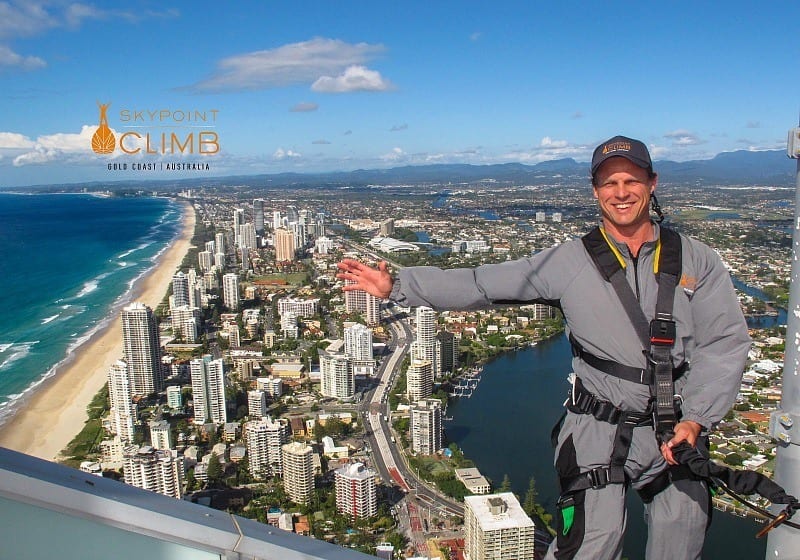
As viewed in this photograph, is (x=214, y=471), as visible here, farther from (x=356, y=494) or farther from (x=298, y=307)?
(x=298, y=307)

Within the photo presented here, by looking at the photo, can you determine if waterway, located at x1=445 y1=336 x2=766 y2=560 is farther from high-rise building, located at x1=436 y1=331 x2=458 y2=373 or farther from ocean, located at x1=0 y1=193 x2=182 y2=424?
ocean, located at x1=0 y1=193 x2=182 y2=424

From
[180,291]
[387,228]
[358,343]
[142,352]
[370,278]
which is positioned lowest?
[358,343]

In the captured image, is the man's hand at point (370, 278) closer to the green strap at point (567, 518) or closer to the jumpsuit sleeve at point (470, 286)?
the jumpsuit sleeve at point (470, 286)

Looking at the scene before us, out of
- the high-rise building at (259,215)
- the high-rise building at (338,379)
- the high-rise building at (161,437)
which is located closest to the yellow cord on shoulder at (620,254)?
the high-rise building at (161,437)

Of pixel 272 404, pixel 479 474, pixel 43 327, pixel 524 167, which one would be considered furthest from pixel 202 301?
pixel 524 167

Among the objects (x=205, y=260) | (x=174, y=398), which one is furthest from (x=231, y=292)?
(x=174, y=398)

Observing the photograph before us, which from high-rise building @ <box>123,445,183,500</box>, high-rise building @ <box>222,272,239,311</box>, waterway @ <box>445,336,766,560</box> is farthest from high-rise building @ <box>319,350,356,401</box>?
high-rise building @ <box>222,272,239,311</box>
